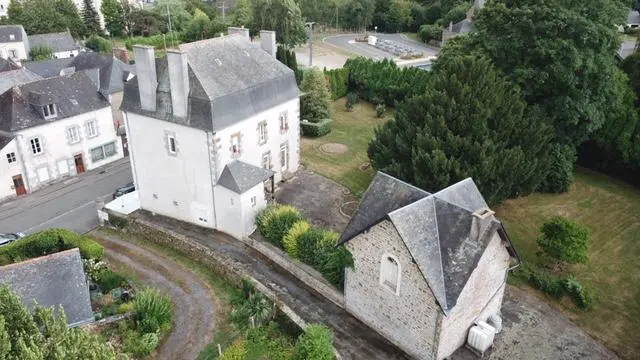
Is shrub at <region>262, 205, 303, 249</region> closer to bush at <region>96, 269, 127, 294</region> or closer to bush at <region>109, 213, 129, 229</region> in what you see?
bush at <region>96, 269, 127, 294</region>

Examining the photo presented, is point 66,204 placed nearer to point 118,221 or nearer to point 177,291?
point 118,221

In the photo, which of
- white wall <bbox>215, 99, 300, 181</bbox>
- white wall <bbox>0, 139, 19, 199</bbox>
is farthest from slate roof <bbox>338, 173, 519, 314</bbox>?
white wall <bbox>0, 139, 19, 199</bbox>

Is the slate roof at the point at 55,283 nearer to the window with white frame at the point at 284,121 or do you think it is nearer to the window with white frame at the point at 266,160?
the window with white frame at the point at 266,160

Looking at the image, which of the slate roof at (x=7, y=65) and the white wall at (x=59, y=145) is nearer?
the white wall at (x=59, y=145)

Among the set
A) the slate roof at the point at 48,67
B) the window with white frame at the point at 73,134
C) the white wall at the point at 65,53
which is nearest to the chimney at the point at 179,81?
the window with white frame at the point at 73,134

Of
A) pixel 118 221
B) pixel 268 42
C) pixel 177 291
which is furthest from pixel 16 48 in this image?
pixel 177 291

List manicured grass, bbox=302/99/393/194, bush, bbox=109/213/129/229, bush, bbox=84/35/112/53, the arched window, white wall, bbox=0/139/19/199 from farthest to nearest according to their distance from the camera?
bush, bbox=84/35/112/53 → manicured grass, bbox=302/99/393/194 → white wall, bbox=0/139/19/199 → bush, bbox=109/213/129/229 → the arched window
